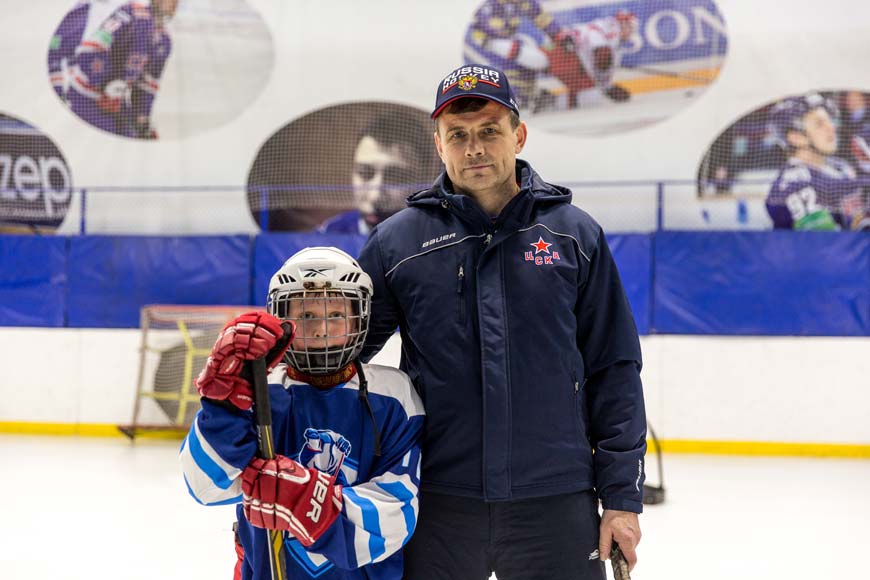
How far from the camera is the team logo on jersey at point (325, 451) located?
4.99ft

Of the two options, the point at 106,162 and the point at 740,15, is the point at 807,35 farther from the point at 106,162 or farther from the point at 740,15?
the point at 106,162

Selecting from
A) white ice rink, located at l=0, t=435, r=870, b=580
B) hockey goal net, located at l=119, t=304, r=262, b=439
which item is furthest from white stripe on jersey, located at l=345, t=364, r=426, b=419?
hockey goal net, located at l=119, t=304, r=262, b=439

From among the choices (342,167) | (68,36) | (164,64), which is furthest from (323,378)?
(68,36)

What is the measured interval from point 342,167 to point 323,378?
6.41 metres

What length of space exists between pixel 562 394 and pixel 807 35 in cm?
699

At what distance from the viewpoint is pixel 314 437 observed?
1529mm

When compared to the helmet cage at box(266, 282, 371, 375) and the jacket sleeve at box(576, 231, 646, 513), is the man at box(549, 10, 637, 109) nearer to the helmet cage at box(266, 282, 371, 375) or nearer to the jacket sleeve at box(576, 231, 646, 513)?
the jacket sleeve at box(576, 231, 646, 513)

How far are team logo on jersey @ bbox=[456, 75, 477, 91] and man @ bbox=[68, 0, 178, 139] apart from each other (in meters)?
7.06

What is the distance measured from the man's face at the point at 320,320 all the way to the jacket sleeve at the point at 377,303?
140 mm

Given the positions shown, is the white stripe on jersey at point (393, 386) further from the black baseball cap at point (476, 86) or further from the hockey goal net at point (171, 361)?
the hockey goal net at point (171, 361)

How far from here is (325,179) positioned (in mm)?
7793

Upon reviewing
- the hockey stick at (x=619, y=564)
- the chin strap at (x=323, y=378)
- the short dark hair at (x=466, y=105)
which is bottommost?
the hockey stick at (x=619, y=564)

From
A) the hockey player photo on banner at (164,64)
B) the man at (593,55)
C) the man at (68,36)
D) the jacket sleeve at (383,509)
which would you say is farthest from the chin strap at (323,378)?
the man at (68,36)

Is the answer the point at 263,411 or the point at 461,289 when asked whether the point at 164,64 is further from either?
the point at 263,411
